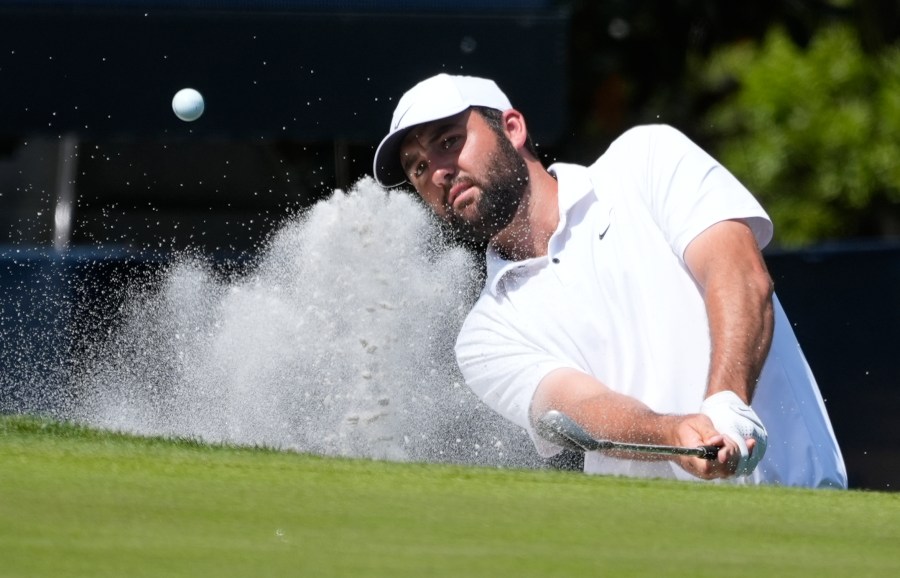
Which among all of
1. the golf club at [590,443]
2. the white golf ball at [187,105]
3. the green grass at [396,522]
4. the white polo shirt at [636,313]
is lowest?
the green grass at [396,522]

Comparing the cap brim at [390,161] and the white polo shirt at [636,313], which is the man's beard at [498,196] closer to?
the white polo shirt at [636,313]

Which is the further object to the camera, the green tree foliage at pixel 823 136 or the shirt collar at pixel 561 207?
the green tree foliage at pixel 823 136

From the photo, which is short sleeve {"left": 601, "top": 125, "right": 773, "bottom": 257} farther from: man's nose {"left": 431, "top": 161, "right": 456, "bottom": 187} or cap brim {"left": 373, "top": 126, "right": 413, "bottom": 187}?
cap brim {"left": 373, "top": 126, "right": 413, "bottom": 187}

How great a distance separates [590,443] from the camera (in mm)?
3824

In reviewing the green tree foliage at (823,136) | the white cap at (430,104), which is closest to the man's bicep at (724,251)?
the white cap at (430,104)

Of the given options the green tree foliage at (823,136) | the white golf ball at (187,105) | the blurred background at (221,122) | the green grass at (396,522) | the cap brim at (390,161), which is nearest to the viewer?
the green grass at (396,522)

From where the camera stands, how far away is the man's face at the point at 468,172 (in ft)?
15.3

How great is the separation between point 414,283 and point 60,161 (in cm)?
257

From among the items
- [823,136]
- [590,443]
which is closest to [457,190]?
[590,443]

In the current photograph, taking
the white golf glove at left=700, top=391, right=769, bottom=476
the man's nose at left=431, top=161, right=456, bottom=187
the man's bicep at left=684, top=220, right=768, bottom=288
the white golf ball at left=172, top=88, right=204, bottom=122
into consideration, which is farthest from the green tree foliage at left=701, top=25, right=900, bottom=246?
the white golf glove at left=700, top=391, right=769, bottom=476

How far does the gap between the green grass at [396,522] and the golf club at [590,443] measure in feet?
1.31

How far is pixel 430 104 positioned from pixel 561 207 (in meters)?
0.47

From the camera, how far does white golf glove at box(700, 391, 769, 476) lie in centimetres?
366

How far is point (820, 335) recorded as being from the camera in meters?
6.12
